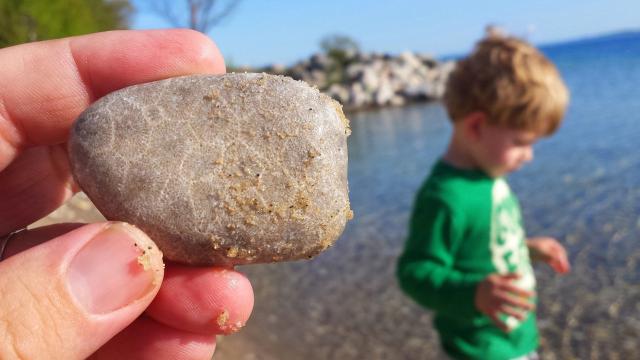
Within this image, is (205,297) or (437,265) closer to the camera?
(205,297)

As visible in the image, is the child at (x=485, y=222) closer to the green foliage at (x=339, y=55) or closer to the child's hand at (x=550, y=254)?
the child's hand at (x=550, y=254)

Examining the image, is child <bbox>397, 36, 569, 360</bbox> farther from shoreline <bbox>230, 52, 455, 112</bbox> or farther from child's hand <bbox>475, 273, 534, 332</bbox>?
shoreline <bbox>230, 52, 455, 112</bbox>

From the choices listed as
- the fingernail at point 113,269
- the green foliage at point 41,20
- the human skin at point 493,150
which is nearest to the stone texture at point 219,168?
the fingernail at point 113,269

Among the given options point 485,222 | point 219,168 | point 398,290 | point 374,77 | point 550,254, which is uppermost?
point 219,168

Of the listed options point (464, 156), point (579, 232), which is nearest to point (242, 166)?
point (464, 156)

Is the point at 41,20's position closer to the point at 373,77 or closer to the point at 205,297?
the point at 205,297

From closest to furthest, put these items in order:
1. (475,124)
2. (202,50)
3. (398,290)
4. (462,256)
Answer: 1. (202,50)
2. (462,256)
3. (475,124)
4. (398,290)

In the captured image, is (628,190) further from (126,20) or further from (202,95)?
(126,20)

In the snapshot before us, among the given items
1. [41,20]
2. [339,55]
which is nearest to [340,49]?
[339,55]
